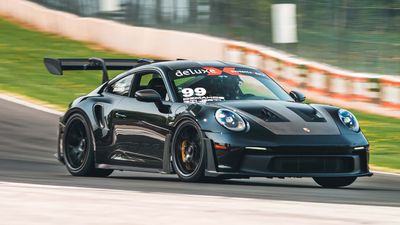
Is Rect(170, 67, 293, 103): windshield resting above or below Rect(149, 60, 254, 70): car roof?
below

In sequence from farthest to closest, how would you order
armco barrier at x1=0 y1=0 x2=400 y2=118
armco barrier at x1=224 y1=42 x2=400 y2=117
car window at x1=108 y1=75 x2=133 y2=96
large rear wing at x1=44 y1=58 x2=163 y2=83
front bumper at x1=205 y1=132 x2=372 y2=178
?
armco barrier at x1=0 y1=0 x2=400 y2=118
armco barrier at x1=224 y1=42 x2=400 y2=117
large rear wing at x1=44 y1=58 x2=163 y2=83
car window at x1=108 y1=75 x2=133 y2=96
front bumper at x1=205 y1=132 x2=372 y2=178

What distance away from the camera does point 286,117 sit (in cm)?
1120

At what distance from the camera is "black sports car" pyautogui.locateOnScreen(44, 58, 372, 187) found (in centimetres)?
1088

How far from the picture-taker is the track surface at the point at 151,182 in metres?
9.84

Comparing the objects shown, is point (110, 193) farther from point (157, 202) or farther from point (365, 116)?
point (365, 116)

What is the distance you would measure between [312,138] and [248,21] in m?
15.8

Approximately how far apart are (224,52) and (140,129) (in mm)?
14478

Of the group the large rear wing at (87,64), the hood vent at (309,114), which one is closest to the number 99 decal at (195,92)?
the hood vent at (309,114)

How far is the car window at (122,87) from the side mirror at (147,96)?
32.2 inches

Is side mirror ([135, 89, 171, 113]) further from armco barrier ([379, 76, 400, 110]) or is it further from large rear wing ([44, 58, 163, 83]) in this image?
armco barrier ([379, 76, 400, 110])

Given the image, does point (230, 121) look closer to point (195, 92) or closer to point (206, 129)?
point (206, 129)

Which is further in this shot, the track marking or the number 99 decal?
the track marking

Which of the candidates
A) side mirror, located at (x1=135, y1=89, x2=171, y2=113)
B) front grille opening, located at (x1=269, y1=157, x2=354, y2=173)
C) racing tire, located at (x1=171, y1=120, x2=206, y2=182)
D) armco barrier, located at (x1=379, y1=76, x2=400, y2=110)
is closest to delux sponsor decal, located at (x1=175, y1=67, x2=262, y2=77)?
side mirror, located at (x1=135, y1=89, x2=171, y2=113)

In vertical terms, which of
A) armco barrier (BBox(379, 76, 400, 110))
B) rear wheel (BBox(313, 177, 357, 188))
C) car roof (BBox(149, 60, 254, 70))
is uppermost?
car roof (BBox(149, 60, 254, 70))
